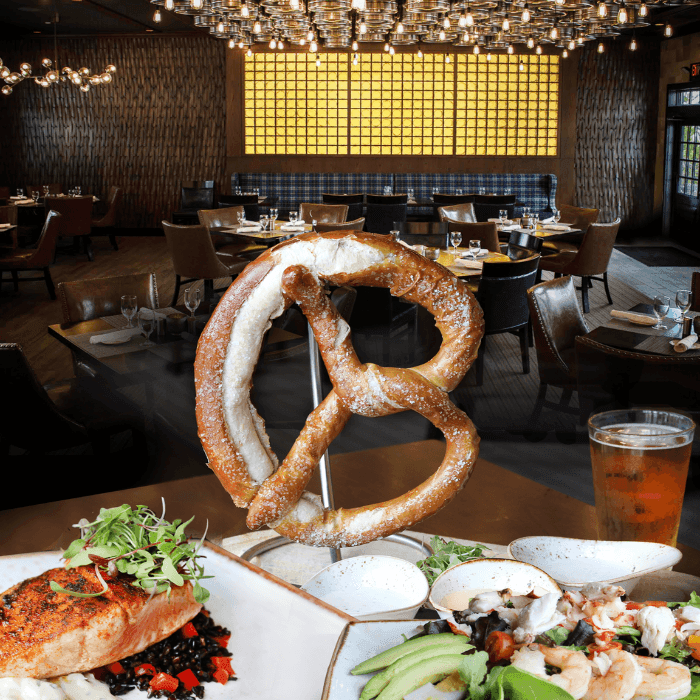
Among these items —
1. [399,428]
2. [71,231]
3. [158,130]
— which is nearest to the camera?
[399,428]

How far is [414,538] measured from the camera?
44.6 inches

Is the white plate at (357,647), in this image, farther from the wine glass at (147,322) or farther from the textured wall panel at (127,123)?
the textured wall panel at (127,123)

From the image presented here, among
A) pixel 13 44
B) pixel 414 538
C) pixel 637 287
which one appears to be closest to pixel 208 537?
pixel 414 538

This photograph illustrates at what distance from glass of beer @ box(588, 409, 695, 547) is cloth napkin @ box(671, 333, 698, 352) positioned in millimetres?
1786

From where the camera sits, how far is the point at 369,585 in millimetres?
929

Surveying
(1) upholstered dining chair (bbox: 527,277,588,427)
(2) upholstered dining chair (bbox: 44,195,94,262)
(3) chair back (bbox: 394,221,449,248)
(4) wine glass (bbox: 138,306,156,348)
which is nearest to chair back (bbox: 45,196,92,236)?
(2) upholstered dining chair (bbox: 44,195,94,262)

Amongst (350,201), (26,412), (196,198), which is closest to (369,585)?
(26,412)

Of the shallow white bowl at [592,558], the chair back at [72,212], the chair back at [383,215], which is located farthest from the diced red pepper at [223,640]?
the chair back at [72,212]

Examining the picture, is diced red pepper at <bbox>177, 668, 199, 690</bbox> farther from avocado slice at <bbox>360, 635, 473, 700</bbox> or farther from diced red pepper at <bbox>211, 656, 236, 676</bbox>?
avocado slice at <bbox>360, 635, 473, 700</bbox>

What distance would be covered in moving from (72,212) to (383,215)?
384cm

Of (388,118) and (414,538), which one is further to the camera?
(388,118)

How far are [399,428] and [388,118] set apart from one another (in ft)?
26.7

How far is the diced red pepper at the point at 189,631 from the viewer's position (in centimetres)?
87

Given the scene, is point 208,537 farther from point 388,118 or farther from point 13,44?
point 13,44
